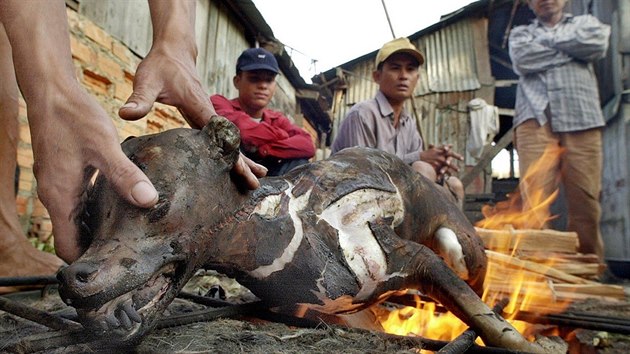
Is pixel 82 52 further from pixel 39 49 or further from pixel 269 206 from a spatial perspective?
pixel 269 206

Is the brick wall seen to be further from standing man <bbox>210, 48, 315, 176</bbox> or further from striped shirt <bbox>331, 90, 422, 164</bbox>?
striped shirt <bbox>331, 90, 422, 164</bbox>

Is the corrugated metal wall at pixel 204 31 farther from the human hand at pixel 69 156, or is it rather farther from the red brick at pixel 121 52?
the human hand at pixel 69 156

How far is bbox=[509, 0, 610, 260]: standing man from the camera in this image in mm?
5770

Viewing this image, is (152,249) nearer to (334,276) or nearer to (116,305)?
(116,305)

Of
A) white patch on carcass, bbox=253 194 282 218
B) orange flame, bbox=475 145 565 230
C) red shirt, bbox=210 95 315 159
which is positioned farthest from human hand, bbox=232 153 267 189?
orange flame, bbox=475 145 565 230

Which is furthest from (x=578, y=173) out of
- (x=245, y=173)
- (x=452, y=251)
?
(x=245, y=173)

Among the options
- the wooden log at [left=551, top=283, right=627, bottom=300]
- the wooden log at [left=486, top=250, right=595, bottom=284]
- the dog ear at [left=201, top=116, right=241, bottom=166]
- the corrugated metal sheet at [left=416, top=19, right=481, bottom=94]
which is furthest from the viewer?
the corrugated metal sheet at [left=416, top=19, right=481, bottom=94]

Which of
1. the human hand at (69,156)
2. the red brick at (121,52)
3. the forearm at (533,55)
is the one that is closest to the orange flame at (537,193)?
the forearm at (533,55)

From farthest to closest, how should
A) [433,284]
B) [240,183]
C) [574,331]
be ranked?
[574,331]
[433,284]
[240,183]

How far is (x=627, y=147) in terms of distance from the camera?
22.9ft

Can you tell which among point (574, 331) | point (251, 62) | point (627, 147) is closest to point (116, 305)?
point (574, 331)

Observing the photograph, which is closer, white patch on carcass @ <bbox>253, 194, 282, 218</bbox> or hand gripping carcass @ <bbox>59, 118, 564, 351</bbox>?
hand gripping carcass @ <bbox>59, 118, 564, 351</bbox>

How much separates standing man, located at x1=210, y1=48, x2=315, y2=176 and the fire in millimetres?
1993

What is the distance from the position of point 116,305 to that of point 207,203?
0.41 m
